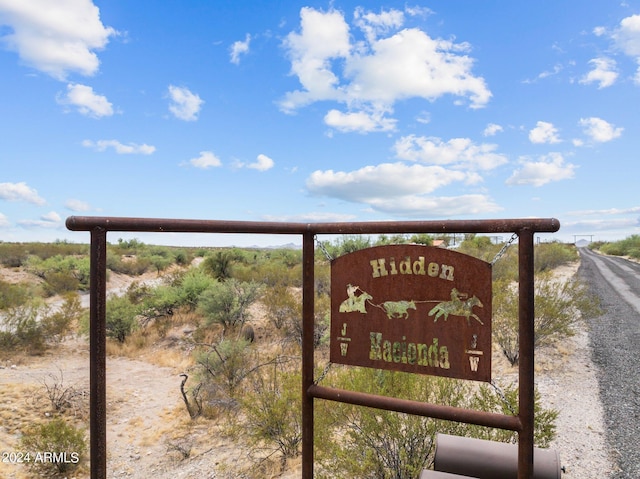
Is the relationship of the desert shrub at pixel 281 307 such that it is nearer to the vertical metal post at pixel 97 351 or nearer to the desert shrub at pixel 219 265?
the desert shrub at pixel 219 265

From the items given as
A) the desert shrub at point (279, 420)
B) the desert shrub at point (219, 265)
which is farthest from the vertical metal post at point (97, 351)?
the desert shrub at point (219, 265)

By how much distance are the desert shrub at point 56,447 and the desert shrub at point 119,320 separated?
6.72 metres

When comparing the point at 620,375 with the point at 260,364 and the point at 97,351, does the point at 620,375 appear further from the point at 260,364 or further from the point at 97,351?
the point at 97,351

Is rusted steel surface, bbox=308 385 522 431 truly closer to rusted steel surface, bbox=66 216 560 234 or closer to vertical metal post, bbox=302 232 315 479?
vertical metal post, bbox=302 232 315 479

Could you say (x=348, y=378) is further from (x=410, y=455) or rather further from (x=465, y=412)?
(x=465, y=412)

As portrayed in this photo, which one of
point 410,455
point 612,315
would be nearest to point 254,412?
point 410,455

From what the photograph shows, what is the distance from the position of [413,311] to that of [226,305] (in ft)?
38.3

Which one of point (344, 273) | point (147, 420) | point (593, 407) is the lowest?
point (147, 420)

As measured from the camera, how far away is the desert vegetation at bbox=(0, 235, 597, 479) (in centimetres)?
467

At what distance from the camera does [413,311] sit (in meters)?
2.24

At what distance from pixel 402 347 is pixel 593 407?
252 inches

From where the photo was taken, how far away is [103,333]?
7.16ft

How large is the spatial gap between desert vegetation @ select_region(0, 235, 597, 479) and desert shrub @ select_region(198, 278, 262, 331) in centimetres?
5

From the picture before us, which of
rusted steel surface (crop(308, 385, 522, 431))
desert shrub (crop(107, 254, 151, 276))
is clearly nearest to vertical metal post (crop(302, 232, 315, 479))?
rusted steel surface (crop(308, 385, 522, 431))
